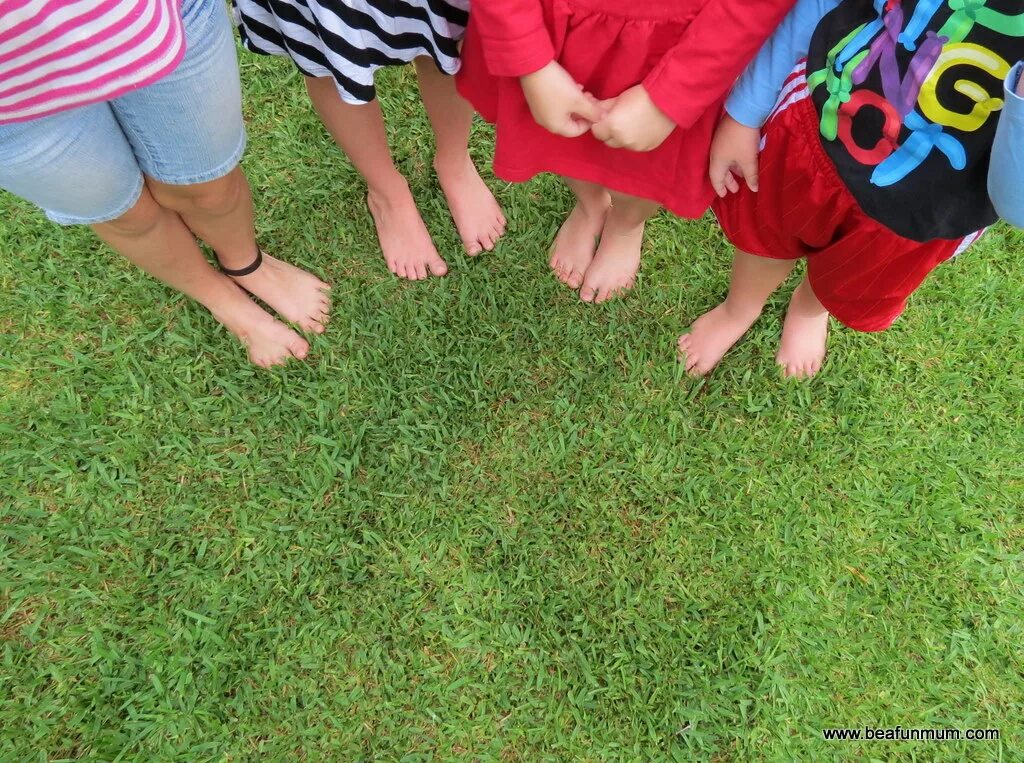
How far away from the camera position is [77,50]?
102cm

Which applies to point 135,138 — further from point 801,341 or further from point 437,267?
point 801,341

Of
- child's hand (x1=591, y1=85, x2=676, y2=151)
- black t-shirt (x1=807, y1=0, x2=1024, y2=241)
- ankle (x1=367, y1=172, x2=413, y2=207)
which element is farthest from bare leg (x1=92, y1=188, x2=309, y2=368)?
black t-shirt (x1=807, y1=0, x2=1024, y2=241)

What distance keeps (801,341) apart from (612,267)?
63 cm

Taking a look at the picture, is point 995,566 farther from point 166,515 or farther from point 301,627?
point 166,515

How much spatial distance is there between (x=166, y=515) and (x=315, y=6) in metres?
1.48

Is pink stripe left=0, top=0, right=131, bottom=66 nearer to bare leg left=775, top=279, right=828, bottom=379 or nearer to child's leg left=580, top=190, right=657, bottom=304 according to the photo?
child's leg left=580, top=190, right=657, bottom=304

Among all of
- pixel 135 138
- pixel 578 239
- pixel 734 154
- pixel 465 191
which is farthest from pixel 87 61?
pixel 578 239

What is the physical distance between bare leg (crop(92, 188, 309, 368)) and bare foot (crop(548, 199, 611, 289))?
2.82 feet

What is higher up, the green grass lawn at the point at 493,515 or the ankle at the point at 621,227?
the ankle at the point at 621,227

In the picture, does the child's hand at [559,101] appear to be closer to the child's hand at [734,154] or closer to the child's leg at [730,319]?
the child's hand at [734,154]

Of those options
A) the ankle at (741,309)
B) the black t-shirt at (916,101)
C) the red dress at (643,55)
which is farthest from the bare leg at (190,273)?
the black t-shirt at (916,101)

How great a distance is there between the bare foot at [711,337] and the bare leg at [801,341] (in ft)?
0.36

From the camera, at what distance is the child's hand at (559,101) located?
1421 millimetres

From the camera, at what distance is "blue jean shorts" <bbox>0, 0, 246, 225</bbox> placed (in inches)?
49.4
